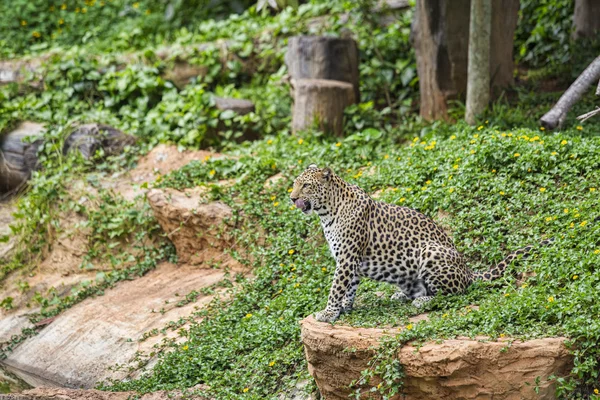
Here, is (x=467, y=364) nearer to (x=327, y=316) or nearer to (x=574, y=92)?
(x=327, y=316)

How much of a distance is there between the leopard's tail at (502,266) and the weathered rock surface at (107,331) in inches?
144

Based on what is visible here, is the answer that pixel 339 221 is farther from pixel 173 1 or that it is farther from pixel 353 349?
pixel 173 1

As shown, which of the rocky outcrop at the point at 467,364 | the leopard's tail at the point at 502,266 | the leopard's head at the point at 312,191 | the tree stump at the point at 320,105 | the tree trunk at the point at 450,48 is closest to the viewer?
the rocky outcrop at the point at 467,364

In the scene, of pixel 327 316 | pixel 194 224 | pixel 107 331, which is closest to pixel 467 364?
pixel 327 316

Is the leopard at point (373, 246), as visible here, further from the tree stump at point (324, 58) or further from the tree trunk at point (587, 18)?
the tree trunk at point (587, 18)

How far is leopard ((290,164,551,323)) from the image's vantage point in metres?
7.81

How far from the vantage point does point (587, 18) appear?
44.6ft

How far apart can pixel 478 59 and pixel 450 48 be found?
3.00 feet

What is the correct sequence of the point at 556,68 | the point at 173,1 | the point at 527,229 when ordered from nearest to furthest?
the point at 527,229 → the point at 556,68 → the point at 173,1

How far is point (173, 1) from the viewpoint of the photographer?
19188 millimetres

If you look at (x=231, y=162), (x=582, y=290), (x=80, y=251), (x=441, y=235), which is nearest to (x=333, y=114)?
(x=231, y=162)

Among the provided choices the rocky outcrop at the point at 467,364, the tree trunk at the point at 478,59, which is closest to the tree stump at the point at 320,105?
the tree trunk at the point at 478,59

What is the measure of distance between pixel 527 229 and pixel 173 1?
12.6 metres

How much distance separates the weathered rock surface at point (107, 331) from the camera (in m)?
9.88
